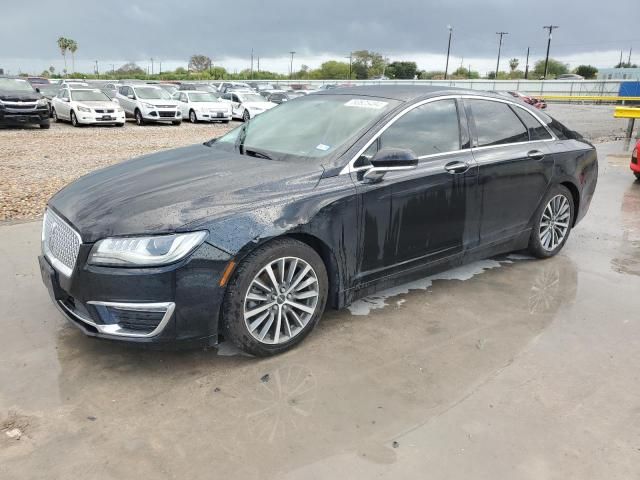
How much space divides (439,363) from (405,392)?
0.42 m

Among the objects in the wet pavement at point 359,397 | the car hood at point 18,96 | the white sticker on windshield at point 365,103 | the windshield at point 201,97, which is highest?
the windshield at point 201,97

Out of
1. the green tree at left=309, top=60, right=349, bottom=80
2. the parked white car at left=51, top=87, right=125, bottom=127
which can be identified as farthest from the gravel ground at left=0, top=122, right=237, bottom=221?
the green tree at left=309, top=60, right=349, bottom=80

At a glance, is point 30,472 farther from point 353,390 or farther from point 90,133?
point 90,133

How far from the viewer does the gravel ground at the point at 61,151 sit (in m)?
7.71

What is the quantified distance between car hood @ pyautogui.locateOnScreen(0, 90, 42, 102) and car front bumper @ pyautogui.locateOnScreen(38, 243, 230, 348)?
16835mm

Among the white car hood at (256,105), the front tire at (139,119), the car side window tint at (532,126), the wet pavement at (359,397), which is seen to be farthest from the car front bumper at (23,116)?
the car side window tint at (532,126)

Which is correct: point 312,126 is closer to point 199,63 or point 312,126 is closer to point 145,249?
point 145,249

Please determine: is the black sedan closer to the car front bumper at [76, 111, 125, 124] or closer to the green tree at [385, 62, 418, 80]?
the car front bumper at [76, 111, 125, 124]

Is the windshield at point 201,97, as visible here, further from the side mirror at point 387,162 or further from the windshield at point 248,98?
the side mirror at point 387,162

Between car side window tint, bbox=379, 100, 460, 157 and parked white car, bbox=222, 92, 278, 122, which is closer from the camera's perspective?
car side window tint, bbox=379, 100, 460, 157

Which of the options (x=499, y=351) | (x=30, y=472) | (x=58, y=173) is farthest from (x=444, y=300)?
(x=58, y=173)

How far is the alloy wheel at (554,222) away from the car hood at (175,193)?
8.84 ft

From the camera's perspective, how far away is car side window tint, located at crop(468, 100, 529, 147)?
4.56 metres

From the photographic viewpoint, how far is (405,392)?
311 cm
